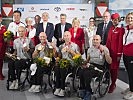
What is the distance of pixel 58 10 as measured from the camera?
789 centimetres

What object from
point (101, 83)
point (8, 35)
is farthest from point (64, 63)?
point (8, 35)

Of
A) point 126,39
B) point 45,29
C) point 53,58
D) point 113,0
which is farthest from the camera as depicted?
point 113,0

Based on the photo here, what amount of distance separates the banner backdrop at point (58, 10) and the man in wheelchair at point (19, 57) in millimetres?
2468

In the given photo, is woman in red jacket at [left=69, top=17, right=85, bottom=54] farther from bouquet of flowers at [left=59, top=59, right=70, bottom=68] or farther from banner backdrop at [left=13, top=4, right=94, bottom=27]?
banner backdrop at [left=13, top=4, right=94, bottom=27]

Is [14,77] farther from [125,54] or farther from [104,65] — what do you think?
[125,54]

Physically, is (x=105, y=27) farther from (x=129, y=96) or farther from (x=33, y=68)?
(x=33, y=68)

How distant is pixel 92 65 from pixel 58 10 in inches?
137

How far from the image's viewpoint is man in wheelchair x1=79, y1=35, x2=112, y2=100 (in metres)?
4.42

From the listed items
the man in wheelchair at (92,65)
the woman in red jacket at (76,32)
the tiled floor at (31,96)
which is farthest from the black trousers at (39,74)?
the woman in red jacket at (76,32)

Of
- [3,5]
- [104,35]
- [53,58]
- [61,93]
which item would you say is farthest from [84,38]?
[3,5]

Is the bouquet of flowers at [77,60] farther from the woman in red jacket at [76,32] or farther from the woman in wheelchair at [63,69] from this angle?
the woman in red jacket at [76,32]

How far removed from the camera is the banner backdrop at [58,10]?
7.80m

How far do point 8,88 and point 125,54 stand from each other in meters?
2.23

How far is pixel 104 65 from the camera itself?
489cm
